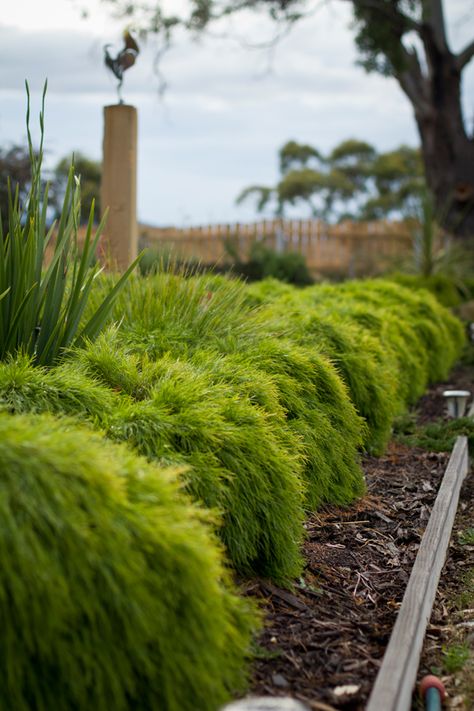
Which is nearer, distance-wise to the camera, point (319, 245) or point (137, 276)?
point (137, 276)

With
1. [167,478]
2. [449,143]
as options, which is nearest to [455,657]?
[167,478]

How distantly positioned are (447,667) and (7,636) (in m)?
1.57

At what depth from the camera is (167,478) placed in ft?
7.38

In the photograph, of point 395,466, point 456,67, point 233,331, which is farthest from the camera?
point 456,67

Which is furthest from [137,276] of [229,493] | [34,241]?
[229,493]

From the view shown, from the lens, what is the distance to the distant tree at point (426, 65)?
52.4 ft

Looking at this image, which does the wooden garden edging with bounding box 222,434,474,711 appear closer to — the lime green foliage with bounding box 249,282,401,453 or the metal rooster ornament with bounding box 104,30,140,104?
the lime green foliage with bounding box 249,282,401,453

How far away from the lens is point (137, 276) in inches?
203

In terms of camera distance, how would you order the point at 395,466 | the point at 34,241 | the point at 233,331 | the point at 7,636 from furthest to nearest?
the point at 395,466
the point at 233,331
the point at 34,241
the point at 7,636

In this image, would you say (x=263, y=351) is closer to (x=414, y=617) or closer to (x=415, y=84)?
(x=414, y=617)

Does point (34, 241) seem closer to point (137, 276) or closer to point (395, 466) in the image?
point (137, 276)

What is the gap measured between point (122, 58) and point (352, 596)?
547 cm

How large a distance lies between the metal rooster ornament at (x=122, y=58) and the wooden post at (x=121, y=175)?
0.46 metres

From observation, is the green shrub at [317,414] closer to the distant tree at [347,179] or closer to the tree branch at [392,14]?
the tree branch at [392,14]
